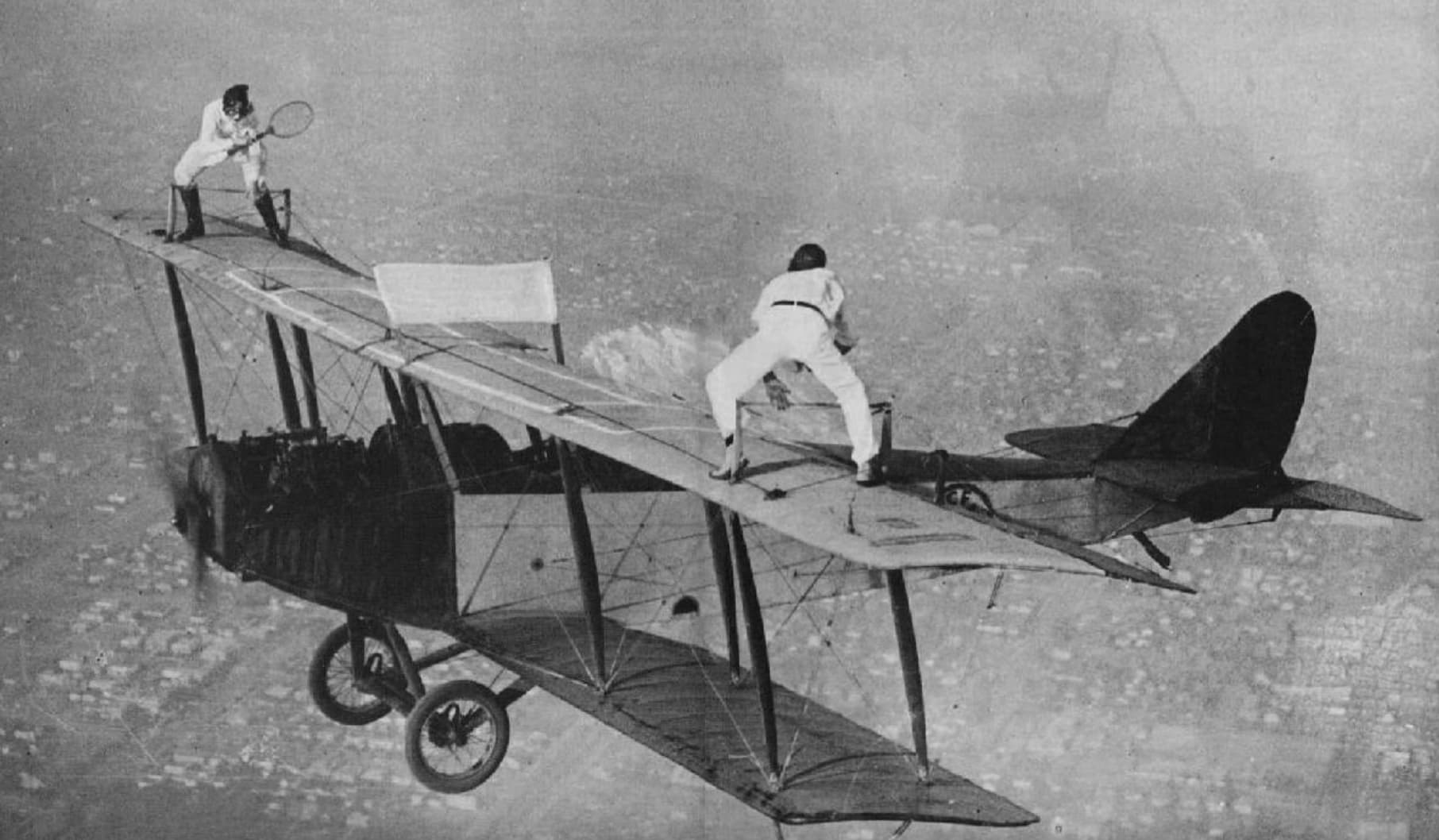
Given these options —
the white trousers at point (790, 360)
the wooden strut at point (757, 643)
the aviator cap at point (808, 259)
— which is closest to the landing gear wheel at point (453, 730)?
the wooden strut at point (757, 643)

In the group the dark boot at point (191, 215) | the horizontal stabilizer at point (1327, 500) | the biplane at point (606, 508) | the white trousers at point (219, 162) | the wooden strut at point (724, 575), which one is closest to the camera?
the biplane at point (606, 508)

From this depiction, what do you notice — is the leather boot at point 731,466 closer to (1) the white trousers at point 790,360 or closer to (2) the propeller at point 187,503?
(1) the white trousers at point 790,360

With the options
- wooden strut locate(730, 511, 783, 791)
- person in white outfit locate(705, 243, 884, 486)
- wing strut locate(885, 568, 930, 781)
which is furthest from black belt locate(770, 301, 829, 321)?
wing strut locate(885, 568, 930, 781)

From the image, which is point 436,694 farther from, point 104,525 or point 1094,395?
point 1094,395

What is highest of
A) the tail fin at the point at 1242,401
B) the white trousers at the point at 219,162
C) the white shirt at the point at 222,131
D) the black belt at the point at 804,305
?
the white shirt at the point at 222,131

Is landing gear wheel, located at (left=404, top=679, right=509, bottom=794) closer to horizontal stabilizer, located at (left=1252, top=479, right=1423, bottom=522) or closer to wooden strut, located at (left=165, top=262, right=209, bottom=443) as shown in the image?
wooden strut, located at (left=165, top=262, right=209, bottom=443)

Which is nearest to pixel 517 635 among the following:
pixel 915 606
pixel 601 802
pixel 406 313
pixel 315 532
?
pixel 315 532

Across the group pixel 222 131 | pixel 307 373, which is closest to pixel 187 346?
pixel 307 373

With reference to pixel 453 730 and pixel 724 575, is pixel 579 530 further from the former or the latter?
pixel 453 730
